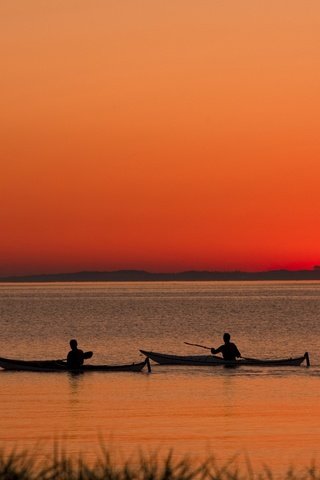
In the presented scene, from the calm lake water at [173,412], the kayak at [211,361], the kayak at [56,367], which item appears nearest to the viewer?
the calm lake water at [173,412]

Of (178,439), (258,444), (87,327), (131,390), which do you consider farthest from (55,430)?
(87,327)

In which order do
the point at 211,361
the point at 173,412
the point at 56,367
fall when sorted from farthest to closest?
the point at 211,361 < the point at 56,367 < the point at 173,412

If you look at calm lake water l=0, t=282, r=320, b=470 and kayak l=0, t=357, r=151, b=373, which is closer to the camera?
calm lake water l=0, t=282, r=320, b=470

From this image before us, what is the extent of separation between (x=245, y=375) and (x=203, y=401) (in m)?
9.73

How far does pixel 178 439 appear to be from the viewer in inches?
1066

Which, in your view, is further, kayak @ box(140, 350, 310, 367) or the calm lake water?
kayak @ box(140, 350, 310, 367)

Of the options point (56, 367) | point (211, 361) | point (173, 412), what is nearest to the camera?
point (173, 412)

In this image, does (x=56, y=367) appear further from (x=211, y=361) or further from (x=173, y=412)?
(x=173, y=412)

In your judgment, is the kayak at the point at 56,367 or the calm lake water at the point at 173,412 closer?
the calm lake water at the point at 173,412

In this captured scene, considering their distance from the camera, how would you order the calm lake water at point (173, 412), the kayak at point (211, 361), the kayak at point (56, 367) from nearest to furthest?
the calm lake water at point (173, 412)
the kayak at point (56, 367)
the kayak at point (211, 361)

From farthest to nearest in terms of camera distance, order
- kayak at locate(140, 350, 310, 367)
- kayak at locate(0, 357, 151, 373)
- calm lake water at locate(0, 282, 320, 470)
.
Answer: kayak at locate(140, 350, 310, 367), kayak at locate(0, 357, 151, 373), calm lake water at locate(0, 282, 320, 470)

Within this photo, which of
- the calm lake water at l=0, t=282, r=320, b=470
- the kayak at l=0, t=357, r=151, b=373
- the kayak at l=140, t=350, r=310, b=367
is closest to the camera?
the calm lake water at l=0, t=282, r=320, b=470

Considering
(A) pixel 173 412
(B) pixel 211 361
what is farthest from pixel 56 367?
(A) pixel 173 412

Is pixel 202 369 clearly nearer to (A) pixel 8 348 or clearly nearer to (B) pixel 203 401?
(B) pixel 203 401
